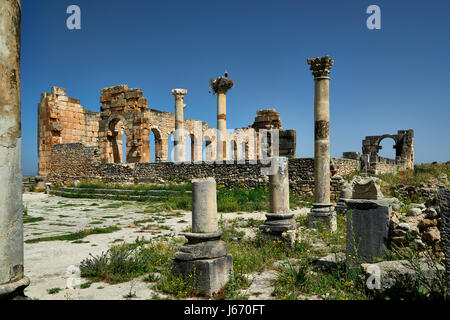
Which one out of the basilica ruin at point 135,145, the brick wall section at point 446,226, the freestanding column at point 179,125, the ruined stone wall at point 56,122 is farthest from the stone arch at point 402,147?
the brick wall section at point 446,226

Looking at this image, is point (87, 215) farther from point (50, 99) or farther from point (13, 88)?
point (50, 99)

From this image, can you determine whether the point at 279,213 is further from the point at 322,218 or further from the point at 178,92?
the point at 178,92

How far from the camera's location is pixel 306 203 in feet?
39.5

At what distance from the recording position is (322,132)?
26.4ft

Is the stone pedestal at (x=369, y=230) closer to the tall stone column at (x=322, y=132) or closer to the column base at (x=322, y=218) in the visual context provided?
the column base at (x=322, y=218)

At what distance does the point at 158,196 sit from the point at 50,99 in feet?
36.6

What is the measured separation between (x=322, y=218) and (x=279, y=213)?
204 cm

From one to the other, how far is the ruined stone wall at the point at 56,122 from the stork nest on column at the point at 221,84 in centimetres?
935

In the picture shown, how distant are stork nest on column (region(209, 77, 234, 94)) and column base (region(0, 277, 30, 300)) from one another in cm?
1466

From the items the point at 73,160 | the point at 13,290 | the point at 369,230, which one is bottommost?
the point at 13,290

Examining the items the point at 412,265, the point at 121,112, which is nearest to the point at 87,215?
the point at 412,265

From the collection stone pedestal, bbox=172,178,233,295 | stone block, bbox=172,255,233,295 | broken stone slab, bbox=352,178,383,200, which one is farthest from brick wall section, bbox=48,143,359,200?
stone block, bbox=172,255,233,295

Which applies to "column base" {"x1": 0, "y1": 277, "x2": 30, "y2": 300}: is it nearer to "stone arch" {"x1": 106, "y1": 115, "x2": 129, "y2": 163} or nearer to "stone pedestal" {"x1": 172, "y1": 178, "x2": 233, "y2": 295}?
"stone pedestal" {"x1": 172, "y1": 178, "x2": 233, "y2": 295}

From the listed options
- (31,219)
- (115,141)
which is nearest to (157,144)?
(115,141)
